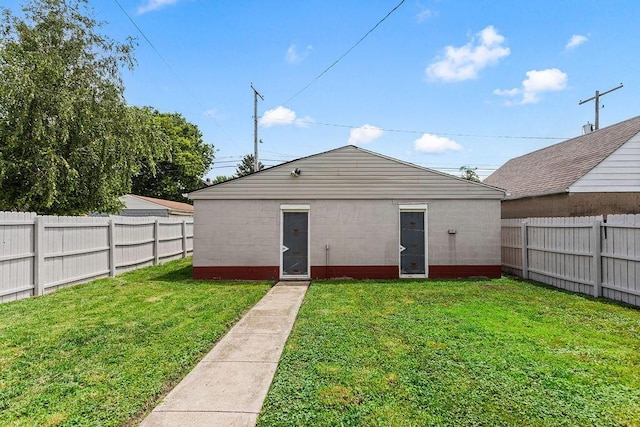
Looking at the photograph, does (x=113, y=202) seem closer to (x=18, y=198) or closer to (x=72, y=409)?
(x=18, y=198)

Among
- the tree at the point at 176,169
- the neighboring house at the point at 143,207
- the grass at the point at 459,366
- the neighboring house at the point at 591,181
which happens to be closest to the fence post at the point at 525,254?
the neighboring house at the point at 591,181

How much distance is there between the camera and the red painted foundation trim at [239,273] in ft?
32.8

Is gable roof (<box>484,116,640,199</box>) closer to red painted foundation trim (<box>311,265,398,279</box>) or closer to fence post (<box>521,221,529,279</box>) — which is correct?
fence post (<box>521,221,529,279</box>)

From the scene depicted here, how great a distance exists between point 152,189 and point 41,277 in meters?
32.9

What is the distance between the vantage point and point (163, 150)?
1521 cm

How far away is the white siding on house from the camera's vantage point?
1102 centimetres

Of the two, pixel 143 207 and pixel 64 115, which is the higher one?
pixel 64 115

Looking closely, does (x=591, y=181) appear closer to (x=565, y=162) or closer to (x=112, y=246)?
(x=565, y=162)

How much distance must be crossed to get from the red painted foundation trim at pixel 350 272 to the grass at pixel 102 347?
4.58 ft

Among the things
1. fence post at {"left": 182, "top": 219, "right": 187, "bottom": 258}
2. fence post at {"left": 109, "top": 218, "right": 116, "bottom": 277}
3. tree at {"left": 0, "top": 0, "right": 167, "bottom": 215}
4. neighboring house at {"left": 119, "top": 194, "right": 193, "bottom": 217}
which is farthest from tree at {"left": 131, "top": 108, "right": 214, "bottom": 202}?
fence post at {"left": 109, "top": 218, "right": 116, "bottom": 277}

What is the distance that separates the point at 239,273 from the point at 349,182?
12.8ft

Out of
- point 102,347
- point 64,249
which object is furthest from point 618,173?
point 64,249

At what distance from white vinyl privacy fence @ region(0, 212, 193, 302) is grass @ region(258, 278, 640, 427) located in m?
5.84

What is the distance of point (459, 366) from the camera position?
151 inches
